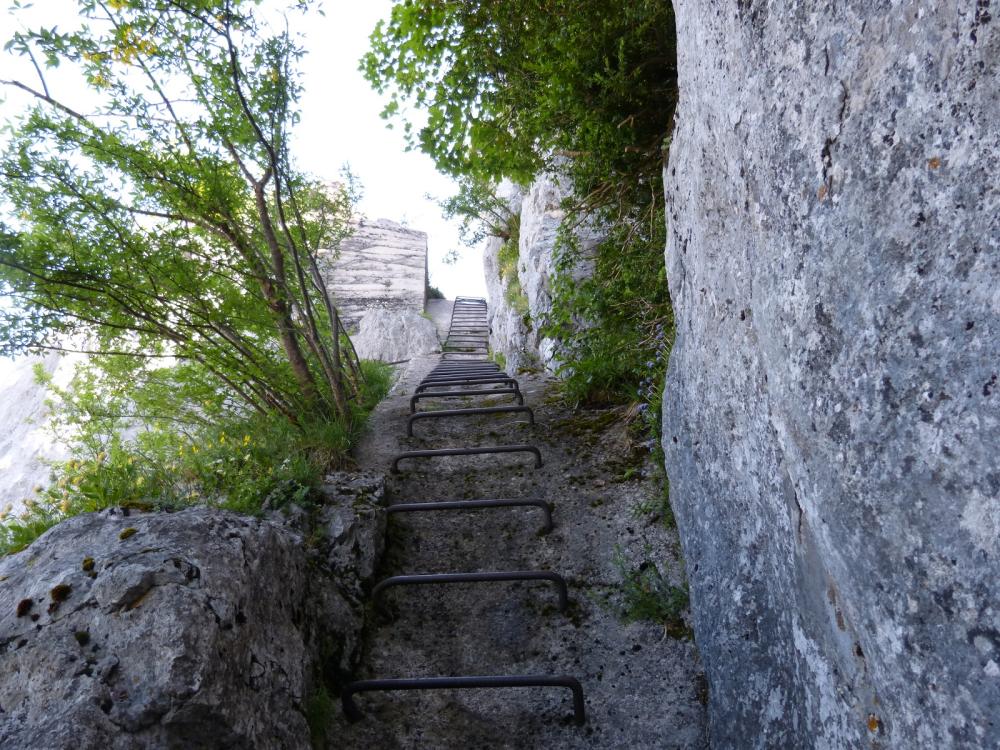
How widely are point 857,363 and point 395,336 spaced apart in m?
12.0

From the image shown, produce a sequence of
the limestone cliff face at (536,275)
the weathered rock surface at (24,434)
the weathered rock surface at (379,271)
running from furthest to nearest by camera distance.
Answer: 1. the weathered rock surface at (379,271)
2. the weathered rock surface at (24,434)
3. the limestone cliff face at (536,275)

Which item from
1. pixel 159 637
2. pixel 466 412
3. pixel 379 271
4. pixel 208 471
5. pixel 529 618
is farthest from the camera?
pixel 379 271

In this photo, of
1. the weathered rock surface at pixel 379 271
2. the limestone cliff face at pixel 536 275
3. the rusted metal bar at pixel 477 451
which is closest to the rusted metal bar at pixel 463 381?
the limestone cliff face at pixel 536 275

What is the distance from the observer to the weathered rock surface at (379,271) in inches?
571

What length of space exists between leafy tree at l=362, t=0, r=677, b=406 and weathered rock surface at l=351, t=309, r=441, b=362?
742 centimetres

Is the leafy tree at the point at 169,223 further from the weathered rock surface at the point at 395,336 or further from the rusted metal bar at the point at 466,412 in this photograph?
the weathered rock surface at the point at 395,336

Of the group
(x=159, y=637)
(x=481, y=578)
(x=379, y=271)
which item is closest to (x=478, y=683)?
(x=481, y=578)

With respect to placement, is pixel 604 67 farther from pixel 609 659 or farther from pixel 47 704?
pixel 47 704

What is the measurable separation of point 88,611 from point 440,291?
1631 cm

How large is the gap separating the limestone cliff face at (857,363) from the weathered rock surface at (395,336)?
10.4 metres

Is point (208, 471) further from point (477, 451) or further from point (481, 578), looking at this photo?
point (481, 578)

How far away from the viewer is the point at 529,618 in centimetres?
312

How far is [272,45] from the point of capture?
14.6 feet

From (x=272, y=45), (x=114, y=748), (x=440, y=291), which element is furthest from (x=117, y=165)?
(x=440, y=291)
